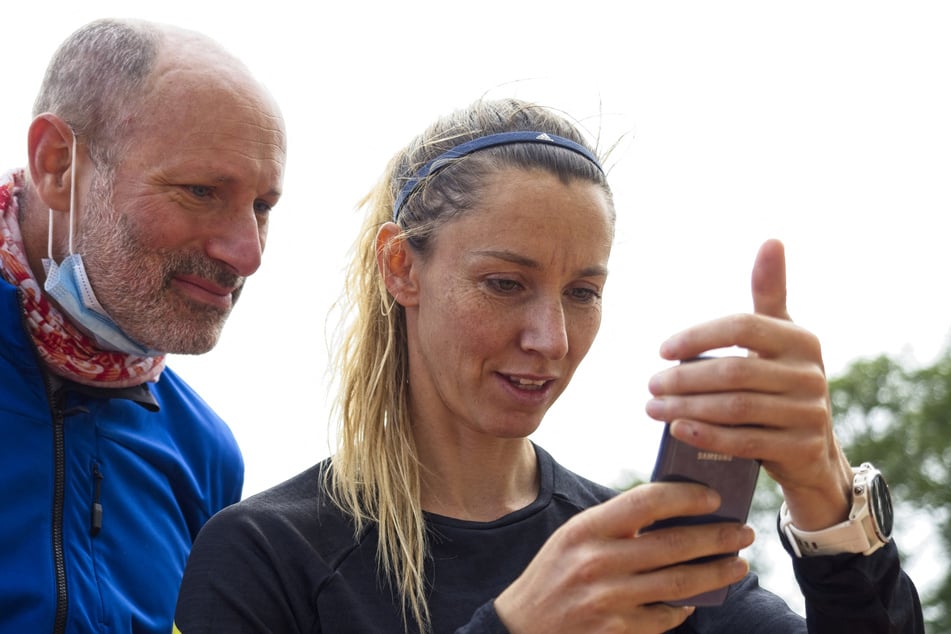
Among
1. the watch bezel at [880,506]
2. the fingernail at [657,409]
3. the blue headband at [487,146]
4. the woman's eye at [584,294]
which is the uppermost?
the blue headband at [487,146]

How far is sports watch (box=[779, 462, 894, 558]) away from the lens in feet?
8.65

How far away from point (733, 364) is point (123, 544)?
2222mm

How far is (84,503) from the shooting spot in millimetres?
3619

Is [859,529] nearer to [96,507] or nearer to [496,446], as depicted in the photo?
[496,446]

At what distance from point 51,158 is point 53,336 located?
623 millimetres

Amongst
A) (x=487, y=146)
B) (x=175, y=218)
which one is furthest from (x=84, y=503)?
(x=487, y=146)

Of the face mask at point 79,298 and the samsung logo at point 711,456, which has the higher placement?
the samsung logo at point 711,456

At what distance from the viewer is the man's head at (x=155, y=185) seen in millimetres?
3795

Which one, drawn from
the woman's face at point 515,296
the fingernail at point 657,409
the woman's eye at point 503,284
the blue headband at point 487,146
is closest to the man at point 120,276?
the blue headband at point 487,146

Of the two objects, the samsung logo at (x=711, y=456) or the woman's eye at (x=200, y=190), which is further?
the woman's eye at (x=200, y=190)

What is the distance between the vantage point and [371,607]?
3.02 metres

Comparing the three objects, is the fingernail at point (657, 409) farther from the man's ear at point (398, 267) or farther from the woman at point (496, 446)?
the man's ear at point (398, 267)

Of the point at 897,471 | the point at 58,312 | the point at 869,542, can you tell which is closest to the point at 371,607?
the point at 869,542

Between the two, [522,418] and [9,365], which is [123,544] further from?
[522,418]
